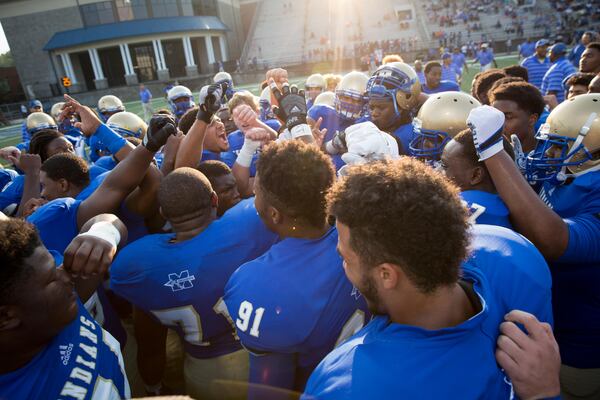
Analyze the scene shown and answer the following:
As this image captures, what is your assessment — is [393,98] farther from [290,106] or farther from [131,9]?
[131,9]

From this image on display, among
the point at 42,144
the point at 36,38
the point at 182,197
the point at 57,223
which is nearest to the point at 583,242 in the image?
the point at 182,197

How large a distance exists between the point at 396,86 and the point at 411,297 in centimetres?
345

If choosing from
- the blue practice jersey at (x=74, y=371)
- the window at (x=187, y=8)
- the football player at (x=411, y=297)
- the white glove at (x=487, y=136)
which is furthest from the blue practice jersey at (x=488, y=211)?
the window at (x=187, y=8)

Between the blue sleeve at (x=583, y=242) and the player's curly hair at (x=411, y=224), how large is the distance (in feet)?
3.64

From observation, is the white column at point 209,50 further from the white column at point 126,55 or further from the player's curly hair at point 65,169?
the player's curly hair at point 65,169

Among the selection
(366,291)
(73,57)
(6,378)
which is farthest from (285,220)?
(73,57)

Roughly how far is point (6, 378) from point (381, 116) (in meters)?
3.83

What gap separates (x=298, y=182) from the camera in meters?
1.83

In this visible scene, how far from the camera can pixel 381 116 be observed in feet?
13.9

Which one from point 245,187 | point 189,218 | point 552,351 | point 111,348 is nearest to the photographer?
point 552,351

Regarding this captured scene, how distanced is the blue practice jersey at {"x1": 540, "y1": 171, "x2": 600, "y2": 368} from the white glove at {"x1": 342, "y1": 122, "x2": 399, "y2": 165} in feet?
3.77

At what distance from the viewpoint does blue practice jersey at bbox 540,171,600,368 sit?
2117 millimetres

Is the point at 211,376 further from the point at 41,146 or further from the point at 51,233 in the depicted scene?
the point at 41,146

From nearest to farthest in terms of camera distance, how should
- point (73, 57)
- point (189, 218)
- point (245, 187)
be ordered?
point (189, 218)
point (245, 187)
point (73, 57)
